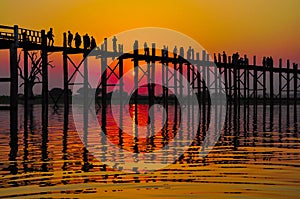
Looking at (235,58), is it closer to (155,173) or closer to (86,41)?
(86,41)

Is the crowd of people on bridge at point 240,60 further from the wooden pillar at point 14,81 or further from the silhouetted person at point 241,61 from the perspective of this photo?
the wooden pillar at point 14,81

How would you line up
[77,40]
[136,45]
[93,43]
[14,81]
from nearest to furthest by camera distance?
[14,81] → [77,40] → [93,43] → [136,45]

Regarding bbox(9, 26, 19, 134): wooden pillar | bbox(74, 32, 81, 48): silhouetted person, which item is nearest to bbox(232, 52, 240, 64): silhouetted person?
bbox(74, 32, 81, 48): silhouetted person

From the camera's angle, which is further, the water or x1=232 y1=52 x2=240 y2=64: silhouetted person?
x1=232 y1=52 x2=240 y2=64: silhouetted person

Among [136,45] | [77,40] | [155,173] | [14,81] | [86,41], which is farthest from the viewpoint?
[136,45]

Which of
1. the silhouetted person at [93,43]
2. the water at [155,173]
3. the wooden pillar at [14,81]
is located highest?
the silhouetted person at [93,43]

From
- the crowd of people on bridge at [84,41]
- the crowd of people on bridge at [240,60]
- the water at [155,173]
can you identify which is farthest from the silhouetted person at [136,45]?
the water at [155,173]

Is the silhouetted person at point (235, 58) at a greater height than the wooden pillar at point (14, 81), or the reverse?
the silhouetted person at point (235, 58)

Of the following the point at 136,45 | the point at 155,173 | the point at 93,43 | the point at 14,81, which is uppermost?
the point at 136,45

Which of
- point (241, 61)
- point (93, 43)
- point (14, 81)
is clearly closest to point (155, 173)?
point (14, 81)

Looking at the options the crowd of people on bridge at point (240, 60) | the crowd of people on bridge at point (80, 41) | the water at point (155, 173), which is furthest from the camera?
the crowd of people on bridge at point (240, 60)

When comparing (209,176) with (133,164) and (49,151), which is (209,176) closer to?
(133,164)

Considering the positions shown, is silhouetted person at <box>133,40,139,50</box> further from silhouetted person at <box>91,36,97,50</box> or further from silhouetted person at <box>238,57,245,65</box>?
silhouetted person at <box>238,57,245,65</box>

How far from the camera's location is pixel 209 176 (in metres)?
11.6
